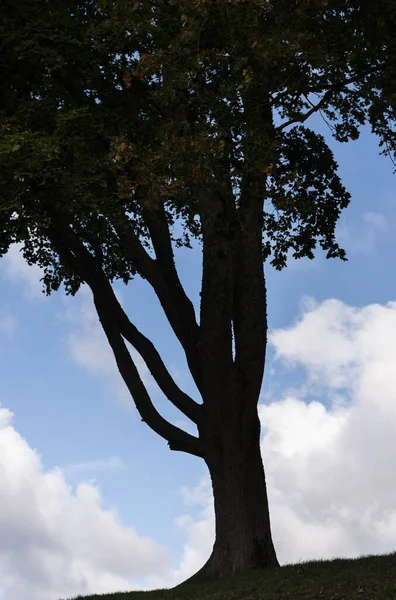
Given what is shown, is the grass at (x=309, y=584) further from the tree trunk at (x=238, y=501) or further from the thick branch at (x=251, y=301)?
the thick branch at (x=251, y=301)

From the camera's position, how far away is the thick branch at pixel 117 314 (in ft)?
61.7

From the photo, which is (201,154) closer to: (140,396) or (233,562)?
(140,396)

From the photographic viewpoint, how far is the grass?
13.6m

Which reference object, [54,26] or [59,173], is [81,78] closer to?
[54,26]

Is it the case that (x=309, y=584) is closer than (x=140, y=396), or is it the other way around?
(x=309, y=584)

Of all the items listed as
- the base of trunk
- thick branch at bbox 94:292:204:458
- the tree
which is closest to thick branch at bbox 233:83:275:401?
the tree

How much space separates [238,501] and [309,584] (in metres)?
3.07

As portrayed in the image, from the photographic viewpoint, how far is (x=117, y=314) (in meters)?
19.1

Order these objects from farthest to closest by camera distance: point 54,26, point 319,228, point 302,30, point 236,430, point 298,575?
point 319,228
point 236,430
point 54,26
point 298,575
point 302,30

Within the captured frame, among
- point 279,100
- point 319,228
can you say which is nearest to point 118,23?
point 279,100

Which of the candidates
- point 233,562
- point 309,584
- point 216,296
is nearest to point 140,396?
point 216,296

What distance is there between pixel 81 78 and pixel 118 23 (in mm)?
1850

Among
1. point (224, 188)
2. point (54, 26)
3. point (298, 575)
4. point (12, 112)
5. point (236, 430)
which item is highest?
point (54, 26)

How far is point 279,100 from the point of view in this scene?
45.6 ft
